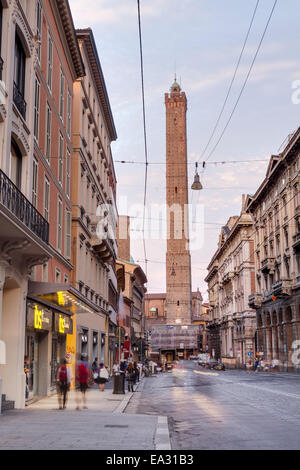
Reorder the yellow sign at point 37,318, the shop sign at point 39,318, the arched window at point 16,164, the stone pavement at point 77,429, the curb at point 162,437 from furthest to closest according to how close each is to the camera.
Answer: the yellow sign at point 37,318 < the shop sign at point 39,318 < the arched window at point 16,164 < the stone pavement at point 77,429 < the curb at point 162,437

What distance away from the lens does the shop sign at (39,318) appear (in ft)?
63.2

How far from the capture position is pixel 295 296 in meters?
53.1

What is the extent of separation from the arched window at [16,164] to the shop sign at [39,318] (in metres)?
4.22

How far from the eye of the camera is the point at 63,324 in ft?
83.8

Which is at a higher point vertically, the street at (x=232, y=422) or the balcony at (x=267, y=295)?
the balcony at (x=267, y=295)

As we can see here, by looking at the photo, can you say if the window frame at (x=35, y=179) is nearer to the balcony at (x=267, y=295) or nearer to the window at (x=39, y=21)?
the window at (x=39, y=21)

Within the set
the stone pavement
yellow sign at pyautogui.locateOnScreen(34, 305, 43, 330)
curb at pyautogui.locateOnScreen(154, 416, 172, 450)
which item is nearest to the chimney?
yellow sign at pyautogui.locateOnScreen(34, 305, 43, 330)

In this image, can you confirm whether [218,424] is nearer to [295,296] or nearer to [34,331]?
[34,331]

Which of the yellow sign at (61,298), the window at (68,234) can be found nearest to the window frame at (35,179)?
the yellow sign at (61,298)

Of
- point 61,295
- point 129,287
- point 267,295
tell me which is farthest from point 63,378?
point 129,287

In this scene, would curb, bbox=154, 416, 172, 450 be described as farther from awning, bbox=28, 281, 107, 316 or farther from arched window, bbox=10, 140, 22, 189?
arched window, bbox=10, 140, 22, 189

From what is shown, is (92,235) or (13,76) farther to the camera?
(92,235)

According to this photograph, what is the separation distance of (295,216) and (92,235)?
2414cm
